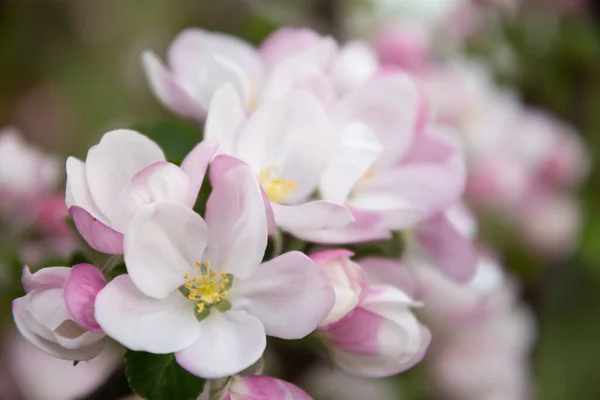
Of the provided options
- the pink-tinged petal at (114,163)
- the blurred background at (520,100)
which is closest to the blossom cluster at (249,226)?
the pink-tinged petal at (114,163)

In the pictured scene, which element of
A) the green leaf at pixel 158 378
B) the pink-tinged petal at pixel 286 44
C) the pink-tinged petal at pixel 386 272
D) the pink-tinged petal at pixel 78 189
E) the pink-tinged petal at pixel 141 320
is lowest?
the green leaf at pixel 158 378

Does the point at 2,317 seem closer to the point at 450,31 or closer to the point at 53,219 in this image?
the point at 53,219

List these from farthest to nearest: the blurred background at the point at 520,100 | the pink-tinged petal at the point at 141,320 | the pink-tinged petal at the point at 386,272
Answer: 1. the blurred background at the point at 520,100
2. the pink-tinged petal at the point at 386,272
3. the pink-tinged petal at the point at 141,320

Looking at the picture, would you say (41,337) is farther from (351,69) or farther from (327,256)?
(351,69)

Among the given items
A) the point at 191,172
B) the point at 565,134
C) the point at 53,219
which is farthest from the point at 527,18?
the point at 191,172

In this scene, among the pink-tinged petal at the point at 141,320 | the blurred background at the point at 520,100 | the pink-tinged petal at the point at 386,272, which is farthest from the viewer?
the blurred background at the point at 520,100

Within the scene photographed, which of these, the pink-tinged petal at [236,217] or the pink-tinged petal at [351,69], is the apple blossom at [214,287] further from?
the pink-tinged petal at [351,69]

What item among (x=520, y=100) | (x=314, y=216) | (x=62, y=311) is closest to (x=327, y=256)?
(x=314, y=216)
